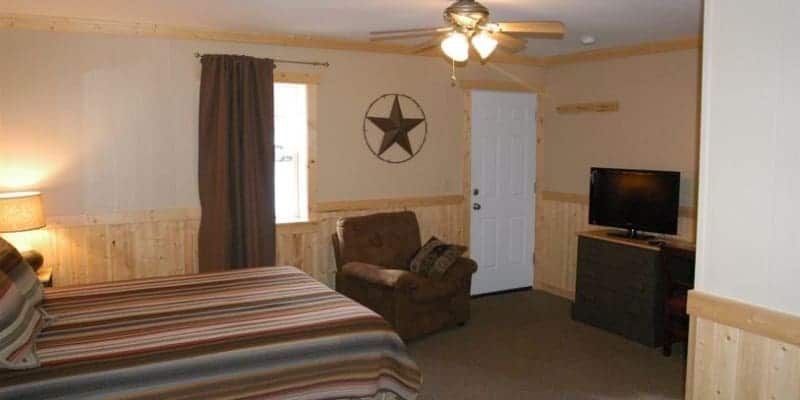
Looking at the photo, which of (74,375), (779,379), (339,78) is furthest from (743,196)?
(339,78)

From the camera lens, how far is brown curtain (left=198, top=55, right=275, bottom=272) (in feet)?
15.7

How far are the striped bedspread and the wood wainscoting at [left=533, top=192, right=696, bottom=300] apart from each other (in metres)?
3.42

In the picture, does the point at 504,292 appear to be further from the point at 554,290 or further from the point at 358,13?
the point at 358,13

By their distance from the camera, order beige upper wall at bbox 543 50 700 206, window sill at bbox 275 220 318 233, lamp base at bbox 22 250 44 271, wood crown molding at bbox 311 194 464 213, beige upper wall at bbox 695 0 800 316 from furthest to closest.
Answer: wood crown molding at bbox 311 194 464 213, window sill at bbox 275 220 318 233, beige upper wall at bbox 543 50 700 206, lamp base at bbox 22 250 44 271, beige upper wall at bbox 695 0 800 316

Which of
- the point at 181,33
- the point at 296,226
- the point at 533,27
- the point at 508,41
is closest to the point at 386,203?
the point at 296,226

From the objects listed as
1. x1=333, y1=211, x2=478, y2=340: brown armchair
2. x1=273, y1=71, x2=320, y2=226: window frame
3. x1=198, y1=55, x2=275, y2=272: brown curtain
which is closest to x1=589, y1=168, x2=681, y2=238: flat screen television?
x1=333, y1=211, x2=478, y2=340: brown armchair

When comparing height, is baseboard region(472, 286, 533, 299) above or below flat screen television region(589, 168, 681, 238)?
below

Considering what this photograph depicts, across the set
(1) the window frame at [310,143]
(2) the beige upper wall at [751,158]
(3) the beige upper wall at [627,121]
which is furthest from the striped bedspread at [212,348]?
(3) the beige upper wall at [627,121]

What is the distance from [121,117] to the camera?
461 centimetres

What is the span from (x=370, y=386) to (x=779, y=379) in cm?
161

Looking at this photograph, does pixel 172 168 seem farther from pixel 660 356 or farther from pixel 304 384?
pixel 660 356

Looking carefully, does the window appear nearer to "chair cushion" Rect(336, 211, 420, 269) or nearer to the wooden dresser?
"chair cushion" Rect(336, 211, 420, 269)

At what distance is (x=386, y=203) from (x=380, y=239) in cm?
54

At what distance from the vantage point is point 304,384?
2.66 meters
